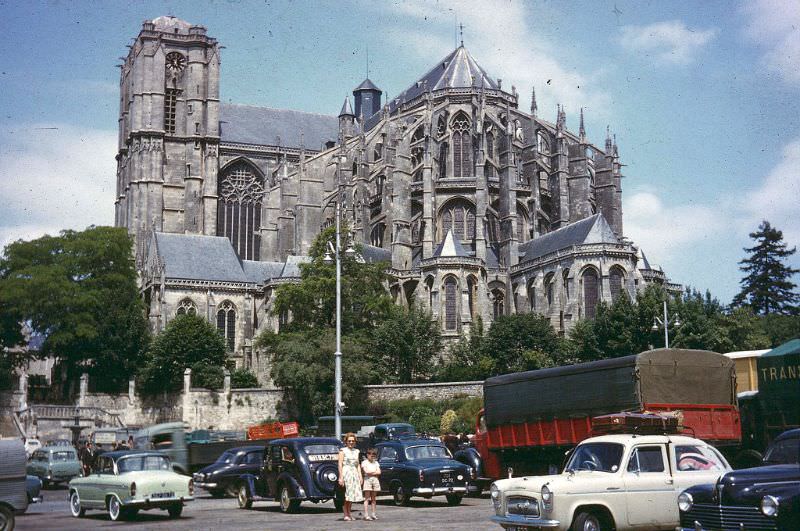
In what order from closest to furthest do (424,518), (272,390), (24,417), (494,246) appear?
(424,518) → (24,417) → (272,390) → (494,246)

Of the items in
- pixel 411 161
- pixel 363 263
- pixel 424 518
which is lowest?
pixel 424 518

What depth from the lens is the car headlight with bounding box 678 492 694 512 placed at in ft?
41.6

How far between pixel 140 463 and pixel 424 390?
1350 inches

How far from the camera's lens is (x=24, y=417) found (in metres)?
52.2

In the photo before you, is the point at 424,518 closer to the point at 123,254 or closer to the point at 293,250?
the point at 123,254

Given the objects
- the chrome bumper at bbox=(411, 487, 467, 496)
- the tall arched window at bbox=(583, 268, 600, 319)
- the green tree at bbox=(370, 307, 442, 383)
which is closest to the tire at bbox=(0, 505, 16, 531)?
the chrome bumper at bbox=(411, 487, 467, 496)

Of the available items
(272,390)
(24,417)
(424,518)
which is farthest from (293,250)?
(424,518)

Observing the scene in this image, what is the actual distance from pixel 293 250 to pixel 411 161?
1097cm

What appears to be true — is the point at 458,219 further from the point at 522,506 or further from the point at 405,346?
the point at 522,506

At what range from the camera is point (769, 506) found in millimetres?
11586

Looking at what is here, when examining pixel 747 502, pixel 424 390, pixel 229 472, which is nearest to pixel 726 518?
pixel 747 502

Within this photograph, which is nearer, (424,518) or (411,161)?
(424,518)

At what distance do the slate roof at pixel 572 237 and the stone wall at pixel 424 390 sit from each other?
16795mm

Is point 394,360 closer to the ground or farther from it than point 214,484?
farther from it
